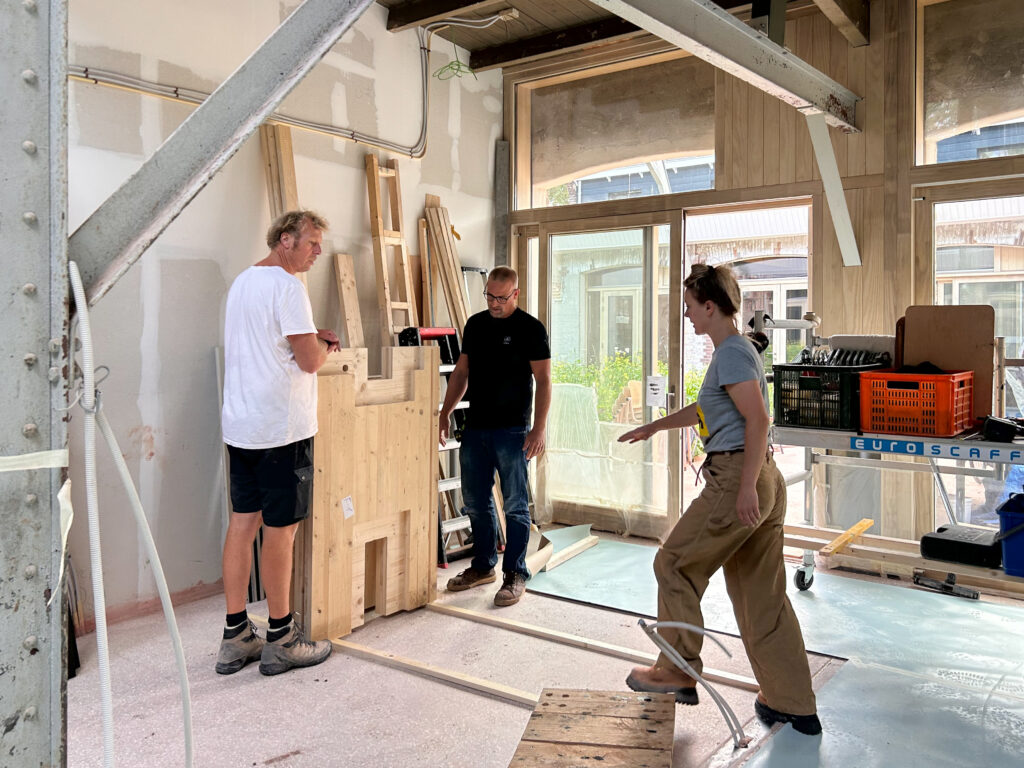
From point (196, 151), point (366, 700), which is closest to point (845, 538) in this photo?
point (366, 700)

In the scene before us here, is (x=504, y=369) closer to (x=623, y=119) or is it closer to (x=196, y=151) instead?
(x=623, y=119)

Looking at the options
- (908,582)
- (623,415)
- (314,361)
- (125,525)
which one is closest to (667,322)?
(623,415)

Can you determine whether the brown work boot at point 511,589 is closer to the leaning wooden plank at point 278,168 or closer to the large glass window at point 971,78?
the leaning wooden plank at point 278,168

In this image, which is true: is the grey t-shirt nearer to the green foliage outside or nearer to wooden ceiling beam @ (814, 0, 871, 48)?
wooden ceiling beam @ (814, 0, 871, 48)

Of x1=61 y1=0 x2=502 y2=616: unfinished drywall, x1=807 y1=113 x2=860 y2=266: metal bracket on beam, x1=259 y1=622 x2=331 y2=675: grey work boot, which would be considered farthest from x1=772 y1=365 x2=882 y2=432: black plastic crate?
x1=61 y1=0 x2=502 y2=616: unfinished drywall

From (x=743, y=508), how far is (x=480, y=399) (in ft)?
6.11

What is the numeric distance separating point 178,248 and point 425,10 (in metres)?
2.13

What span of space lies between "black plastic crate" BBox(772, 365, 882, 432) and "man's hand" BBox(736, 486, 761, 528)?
1.25m

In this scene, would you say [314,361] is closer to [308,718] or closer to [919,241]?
[308,718]

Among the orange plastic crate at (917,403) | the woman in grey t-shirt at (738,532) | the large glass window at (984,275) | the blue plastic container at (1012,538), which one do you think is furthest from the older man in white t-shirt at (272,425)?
the large glass window at (984,275)

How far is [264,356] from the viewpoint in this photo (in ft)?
10.1

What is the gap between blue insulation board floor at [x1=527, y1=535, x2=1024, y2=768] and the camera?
8.42 ft

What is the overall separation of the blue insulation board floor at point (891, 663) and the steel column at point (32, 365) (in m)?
2.07

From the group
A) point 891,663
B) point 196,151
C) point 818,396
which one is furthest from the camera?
point 818,396
